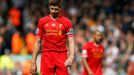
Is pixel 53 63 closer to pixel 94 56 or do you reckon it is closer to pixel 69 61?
pixel 69 61

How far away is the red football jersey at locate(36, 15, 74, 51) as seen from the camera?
13367mm

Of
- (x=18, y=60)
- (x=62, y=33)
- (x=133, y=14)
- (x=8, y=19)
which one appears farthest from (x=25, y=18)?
(x=62, y=33)

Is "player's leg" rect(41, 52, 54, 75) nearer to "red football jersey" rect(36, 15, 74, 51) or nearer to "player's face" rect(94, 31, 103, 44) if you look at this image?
"red football jersey" rect(36, 15, 74, 51)

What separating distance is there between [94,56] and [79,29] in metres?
8.38

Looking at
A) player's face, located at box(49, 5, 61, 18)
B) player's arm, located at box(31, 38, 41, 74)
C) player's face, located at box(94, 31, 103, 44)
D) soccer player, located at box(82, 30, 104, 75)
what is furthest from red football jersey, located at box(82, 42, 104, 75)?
player's face, located at box(49, 5, 61, 18)

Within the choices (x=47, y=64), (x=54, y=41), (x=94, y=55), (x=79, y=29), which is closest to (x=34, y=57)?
(x=47, y=64)

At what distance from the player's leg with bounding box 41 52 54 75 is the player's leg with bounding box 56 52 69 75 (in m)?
0.12

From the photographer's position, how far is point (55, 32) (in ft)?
43.9

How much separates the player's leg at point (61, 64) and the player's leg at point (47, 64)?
125 mm

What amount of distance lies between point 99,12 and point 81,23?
153cm

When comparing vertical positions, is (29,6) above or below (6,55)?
above

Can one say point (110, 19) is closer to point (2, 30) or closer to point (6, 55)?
point (2, 30)

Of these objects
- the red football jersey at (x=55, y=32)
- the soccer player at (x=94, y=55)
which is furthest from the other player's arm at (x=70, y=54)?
the soccer player at (x=94, y=55)

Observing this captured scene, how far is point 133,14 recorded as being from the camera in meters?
26.4
